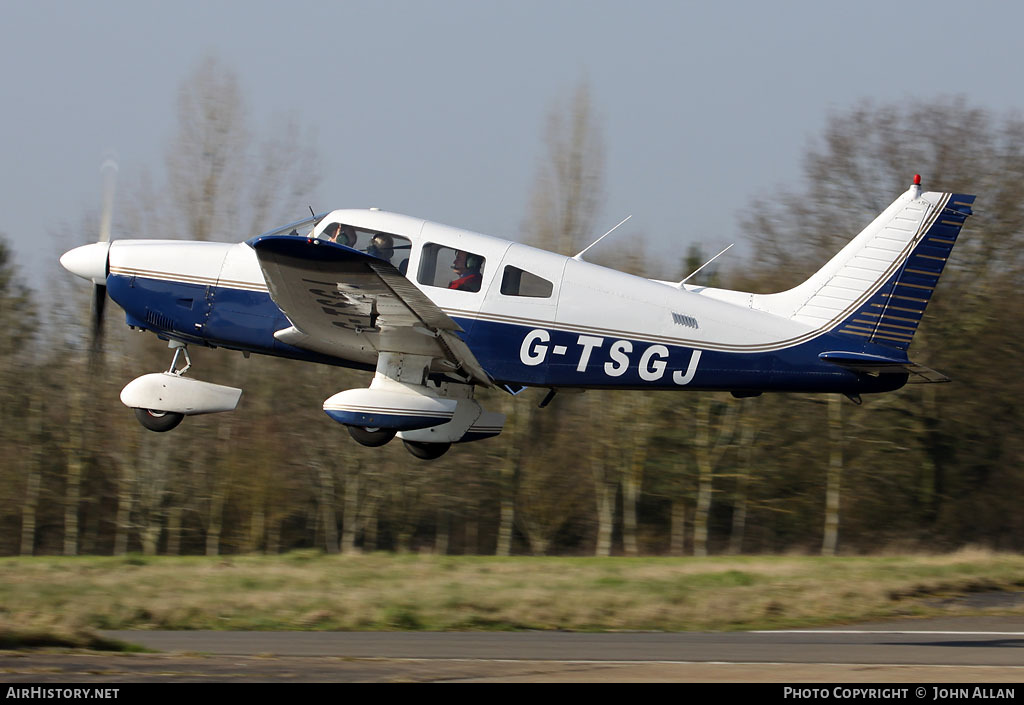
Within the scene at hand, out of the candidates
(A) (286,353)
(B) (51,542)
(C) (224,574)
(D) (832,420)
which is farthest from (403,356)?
(B) (51,542)

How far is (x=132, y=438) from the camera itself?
27000 mm

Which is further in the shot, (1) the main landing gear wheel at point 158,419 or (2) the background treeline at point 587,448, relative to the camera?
(2) the background treeline at point 587,448

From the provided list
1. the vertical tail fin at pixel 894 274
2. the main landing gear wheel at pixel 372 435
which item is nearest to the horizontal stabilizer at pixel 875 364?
the vertical tail fin at pixel 894 274

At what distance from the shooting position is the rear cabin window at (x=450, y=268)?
10.6 metres

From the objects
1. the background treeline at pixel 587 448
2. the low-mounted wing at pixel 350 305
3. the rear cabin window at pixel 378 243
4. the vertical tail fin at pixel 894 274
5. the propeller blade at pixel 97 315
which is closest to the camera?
A: the low-mounted wing at pixel 350 305

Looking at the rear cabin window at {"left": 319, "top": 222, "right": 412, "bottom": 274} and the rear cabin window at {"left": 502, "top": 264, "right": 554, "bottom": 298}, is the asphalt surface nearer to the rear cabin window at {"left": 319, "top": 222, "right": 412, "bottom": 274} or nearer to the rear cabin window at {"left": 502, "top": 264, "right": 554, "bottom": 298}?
the rear cabin window at {"left": 502, "top": 264, "right": 554, "bottom": 298}

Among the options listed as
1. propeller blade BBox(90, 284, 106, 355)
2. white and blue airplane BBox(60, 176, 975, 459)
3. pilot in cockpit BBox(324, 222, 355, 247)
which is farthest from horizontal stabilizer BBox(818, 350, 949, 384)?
propeller blade BBox(90, 284, 106, 355)

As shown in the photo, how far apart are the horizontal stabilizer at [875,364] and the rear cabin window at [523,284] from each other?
282 centimetres

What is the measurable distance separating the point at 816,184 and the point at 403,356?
1608 centimetres

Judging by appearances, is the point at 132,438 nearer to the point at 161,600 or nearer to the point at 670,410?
the point at 670,410

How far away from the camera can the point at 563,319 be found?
1083 cm

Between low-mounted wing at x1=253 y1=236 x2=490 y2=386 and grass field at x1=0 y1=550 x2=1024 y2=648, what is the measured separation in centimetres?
312

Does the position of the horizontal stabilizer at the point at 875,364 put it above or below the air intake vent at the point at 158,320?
above

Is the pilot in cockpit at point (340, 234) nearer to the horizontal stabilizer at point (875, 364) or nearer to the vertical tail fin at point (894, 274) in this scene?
the vertical tail fin at point (894, 274)
